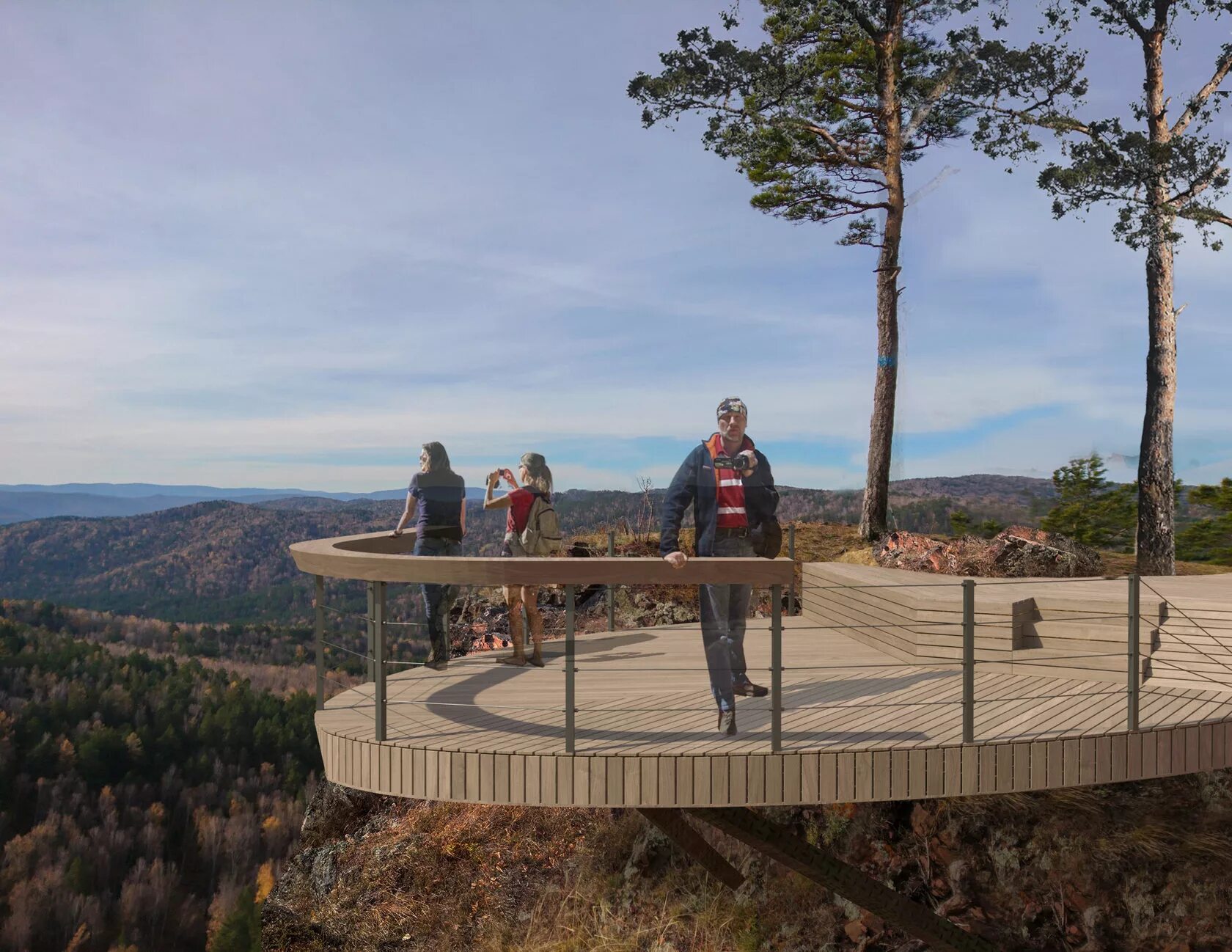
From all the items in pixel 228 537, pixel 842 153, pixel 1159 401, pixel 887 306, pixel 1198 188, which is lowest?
pixel 228 537

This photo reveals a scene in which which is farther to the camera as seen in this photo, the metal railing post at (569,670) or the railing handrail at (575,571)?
the railing handrail at (575,571)

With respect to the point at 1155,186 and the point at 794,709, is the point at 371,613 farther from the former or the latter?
the point at 1155,186

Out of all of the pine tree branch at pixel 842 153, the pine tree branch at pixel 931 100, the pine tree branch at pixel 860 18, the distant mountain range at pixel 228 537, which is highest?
the pine tree branch at pixel 860 18

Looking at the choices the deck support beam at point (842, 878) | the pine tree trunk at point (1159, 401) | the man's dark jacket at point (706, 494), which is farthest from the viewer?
the pine tree trunk at point (1159, 401)

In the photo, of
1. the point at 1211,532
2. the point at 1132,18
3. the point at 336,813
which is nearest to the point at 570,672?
the point at 336,813

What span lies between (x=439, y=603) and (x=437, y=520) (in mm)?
598

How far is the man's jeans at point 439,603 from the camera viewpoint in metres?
6.79

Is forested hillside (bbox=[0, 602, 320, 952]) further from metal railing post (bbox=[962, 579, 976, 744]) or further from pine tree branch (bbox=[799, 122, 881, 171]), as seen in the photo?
metal railing post (bbox=[962, 579, 976, 744])

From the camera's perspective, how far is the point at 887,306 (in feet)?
49.6

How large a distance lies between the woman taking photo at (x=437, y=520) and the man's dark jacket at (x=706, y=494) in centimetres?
224

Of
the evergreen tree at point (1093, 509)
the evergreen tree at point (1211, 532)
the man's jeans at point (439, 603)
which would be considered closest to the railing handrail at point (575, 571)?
the man's jeans at point (439, 603)

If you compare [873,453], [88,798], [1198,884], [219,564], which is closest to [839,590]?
[1198,884]

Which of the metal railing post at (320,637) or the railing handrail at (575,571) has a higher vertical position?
the railing handrail at (575,571)

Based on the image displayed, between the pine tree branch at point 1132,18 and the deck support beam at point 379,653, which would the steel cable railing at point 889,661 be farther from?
the pine tree branch at point 1132,18
